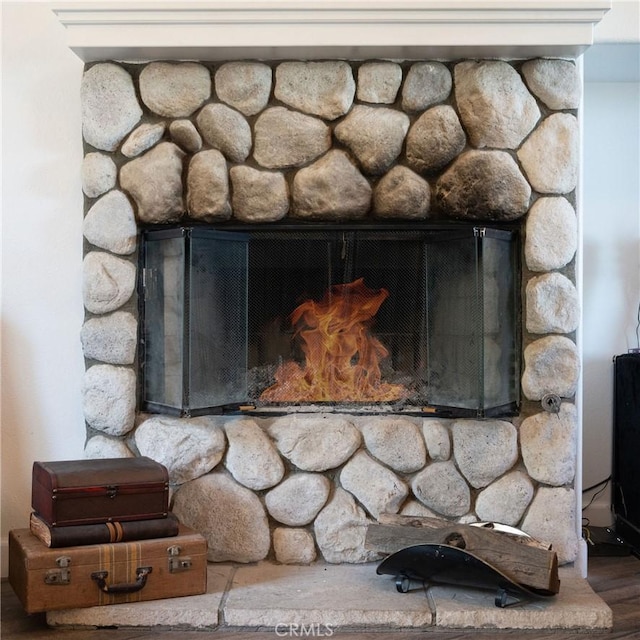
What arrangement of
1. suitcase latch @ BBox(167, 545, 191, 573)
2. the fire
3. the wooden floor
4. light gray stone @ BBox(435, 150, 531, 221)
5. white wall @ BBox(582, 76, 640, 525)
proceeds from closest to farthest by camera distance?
the wooden floor
suitcase latch @ BBox(167, 545, 191, 573)
light gray stone @ BBox(435, 150, 531, 221)
the fire
white wall @ BBox(582, 76, 640, 525)

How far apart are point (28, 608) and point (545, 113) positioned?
2.06 metres

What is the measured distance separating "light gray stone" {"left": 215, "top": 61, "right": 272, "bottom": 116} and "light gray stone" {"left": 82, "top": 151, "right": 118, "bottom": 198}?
1.33ft

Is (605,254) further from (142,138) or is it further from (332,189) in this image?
(142,138)

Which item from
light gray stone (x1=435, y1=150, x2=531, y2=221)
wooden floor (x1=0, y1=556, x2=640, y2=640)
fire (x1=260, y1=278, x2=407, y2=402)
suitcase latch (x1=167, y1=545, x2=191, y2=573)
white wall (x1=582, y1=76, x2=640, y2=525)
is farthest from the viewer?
white wall (x1=582, y1=76, x2=640, y2=525)

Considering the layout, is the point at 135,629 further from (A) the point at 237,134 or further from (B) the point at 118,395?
(A) the point at 237,134

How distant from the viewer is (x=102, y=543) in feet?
8.07

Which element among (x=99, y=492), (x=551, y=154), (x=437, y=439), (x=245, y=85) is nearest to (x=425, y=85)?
(x=551, y=154)

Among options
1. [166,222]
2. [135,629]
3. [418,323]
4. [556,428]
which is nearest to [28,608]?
[135,629]

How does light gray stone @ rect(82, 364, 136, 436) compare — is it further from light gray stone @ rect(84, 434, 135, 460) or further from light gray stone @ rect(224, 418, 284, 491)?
light gray stone @ rect(224, 418, 284, 491)

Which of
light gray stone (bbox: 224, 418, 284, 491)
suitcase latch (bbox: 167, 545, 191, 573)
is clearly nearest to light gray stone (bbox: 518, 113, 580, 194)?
light gray stone (bbox: 224, 418, 284, 491)

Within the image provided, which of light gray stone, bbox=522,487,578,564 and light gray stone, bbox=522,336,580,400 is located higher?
light gray stone, bbox=522,336,580,400

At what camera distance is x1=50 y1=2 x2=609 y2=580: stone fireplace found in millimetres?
2711

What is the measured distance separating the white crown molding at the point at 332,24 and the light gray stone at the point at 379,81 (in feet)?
0.28

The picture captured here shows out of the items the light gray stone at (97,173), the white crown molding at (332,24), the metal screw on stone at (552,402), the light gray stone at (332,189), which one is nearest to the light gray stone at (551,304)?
the metal screw on stone at (552,402)
